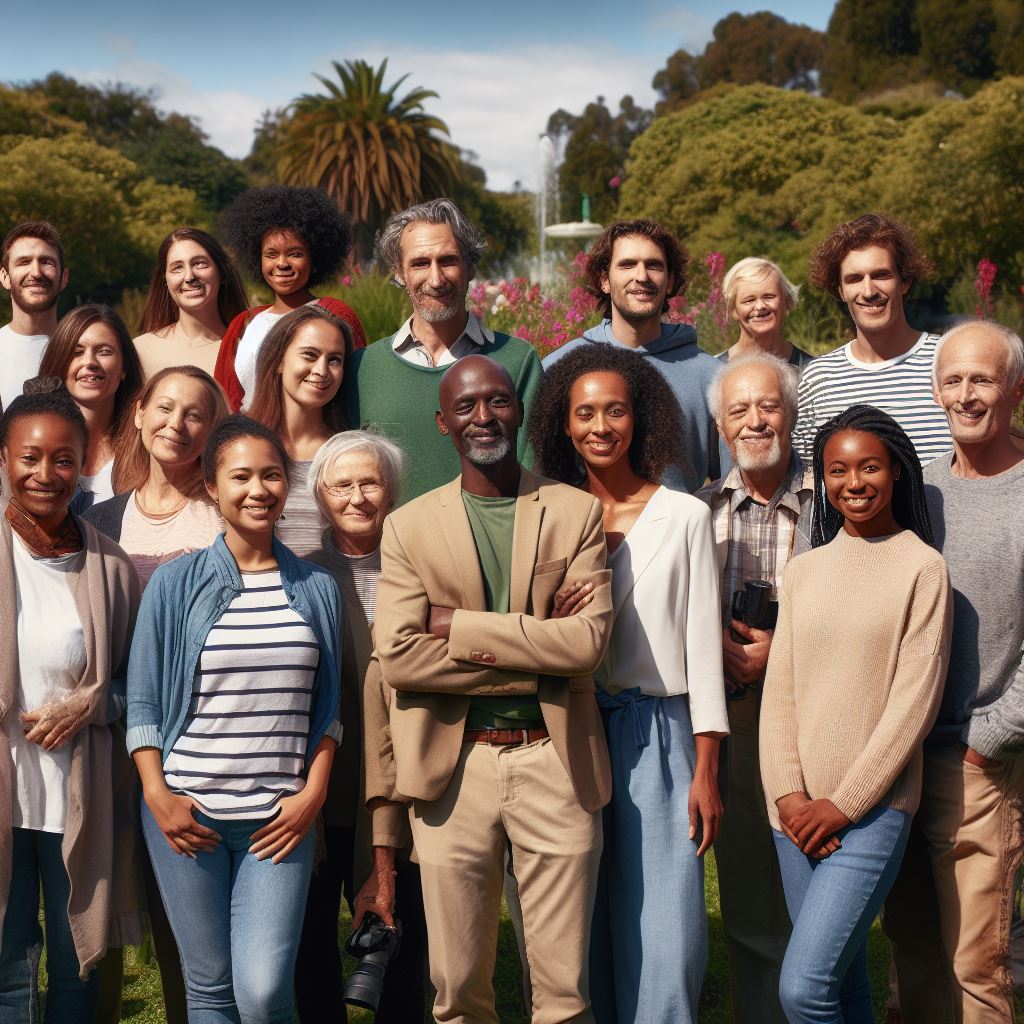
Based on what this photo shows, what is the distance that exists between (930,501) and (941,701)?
65 cm

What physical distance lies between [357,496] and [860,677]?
175 centimetres

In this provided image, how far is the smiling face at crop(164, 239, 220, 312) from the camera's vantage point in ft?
19.5

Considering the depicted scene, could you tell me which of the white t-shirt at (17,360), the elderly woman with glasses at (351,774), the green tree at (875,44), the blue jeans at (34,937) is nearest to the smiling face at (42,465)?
the elderly woman with glasses at (351,774)

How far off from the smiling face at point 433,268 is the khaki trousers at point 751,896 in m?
1.96

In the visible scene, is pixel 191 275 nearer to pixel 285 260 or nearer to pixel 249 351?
pixel 285 260

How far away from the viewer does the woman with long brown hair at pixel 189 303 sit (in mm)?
5930

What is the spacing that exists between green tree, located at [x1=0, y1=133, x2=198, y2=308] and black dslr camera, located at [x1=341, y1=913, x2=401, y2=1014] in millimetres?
34651

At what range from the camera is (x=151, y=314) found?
20.3 feet

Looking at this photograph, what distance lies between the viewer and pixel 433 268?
5.03 metres

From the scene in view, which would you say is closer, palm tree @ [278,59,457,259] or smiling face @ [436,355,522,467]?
smiling face @ [436,355,522,467]

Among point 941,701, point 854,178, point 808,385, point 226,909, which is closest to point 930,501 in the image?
point 941,701

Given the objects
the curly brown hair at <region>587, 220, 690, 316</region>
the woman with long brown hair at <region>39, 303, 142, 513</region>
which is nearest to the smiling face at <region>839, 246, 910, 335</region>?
the curly brown hair at <region>587, 220, 690, 316</region>

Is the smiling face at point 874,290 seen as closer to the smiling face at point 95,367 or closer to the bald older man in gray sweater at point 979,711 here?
the bald older man in gray sweater at point 979,711

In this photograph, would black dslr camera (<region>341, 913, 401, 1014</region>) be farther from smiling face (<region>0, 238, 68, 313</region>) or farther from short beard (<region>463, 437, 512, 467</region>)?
smiling face (<region>0, 238, 68, 313</region>)
